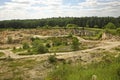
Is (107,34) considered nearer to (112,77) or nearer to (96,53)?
(96,53)

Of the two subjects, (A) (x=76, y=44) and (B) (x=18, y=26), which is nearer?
(A) (x=76, y=44)

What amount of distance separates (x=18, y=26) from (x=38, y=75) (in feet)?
289

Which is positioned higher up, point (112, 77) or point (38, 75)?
point (112, 77)

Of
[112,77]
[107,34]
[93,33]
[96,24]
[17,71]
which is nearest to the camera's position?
[112,77]

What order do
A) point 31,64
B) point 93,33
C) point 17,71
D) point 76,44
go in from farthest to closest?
point 93,33, point 76,44, point 31,64, point 17,71

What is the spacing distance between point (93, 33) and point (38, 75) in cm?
4760

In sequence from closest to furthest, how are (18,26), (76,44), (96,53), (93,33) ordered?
(96,53), (76,44), (93,33), (18,26)

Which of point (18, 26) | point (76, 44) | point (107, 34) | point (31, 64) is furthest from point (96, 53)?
point (18, 26)

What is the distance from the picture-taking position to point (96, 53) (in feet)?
125

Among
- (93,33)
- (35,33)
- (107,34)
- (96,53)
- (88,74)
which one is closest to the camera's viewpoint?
(88,74)

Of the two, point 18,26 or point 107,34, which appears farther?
point 18,26

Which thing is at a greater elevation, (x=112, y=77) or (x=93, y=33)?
(x=112, y=77)

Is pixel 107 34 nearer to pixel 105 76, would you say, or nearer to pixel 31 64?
pixel 31 64

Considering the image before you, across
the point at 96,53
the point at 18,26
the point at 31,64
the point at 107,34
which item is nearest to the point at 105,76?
the point at 31,64
